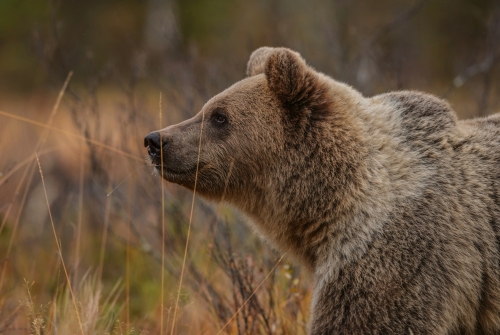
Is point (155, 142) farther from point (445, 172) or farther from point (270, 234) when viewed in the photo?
point (445, 172)

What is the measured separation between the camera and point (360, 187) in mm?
3867

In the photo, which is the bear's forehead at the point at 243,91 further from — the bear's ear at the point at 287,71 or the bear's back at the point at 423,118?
the bear's back at the point at 423,118

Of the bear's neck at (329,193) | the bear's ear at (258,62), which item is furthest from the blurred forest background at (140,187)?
the bear's ear at (258,62)

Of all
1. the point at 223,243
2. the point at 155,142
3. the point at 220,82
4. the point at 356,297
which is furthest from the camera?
the point at 220,82

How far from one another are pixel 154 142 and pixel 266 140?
2.36 feet

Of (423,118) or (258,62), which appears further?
(258,62)

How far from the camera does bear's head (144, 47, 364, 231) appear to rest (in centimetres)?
402

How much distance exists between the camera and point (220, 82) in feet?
26.8

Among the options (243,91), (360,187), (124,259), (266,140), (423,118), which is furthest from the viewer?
(124,259)

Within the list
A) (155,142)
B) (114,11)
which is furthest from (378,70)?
(114,11)

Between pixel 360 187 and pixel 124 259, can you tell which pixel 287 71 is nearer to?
pixel 360 187

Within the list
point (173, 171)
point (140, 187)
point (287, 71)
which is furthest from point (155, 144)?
point (140, 187)

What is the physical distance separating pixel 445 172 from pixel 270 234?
1.21 metres

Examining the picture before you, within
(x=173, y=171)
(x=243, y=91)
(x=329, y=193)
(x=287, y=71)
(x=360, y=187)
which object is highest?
(x=287, y=71)
